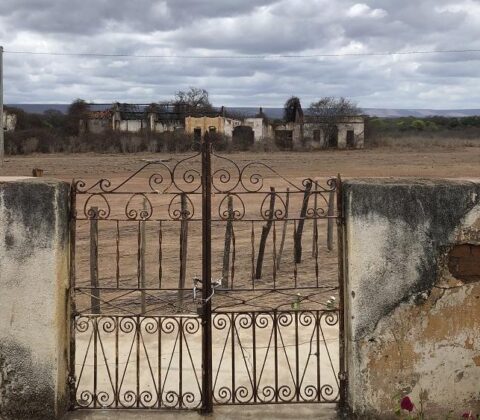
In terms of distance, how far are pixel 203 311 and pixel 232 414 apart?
0.73 meters

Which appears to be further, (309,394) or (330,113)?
(330,113)

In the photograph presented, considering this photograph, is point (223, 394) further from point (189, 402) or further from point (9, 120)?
point (9, 120)

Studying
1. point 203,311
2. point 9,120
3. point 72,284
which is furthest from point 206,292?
point 9,120

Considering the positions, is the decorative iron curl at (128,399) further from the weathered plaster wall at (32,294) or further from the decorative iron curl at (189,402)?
the weathered plaster wall at (32,294)

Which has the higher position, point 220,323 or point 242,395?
point 220,323

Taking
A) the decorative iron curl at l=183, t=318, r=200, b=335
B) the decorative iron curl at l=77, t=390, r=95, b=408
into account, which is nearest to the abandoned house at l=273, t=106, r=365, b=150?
the decorative iron curl at l=183, t=318, r=200, b=335

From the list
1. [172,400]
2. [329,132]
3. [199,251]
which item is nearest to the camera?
[172,400]

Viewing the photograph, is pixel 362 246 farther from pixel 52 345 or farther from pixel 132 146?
pixel 132 146

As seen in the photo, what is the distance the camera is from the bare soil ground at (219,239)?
9164 mm

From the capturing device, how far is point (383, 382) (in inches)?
186

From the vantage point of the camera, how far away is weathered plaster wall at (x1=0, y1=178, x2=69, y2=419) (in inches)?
183

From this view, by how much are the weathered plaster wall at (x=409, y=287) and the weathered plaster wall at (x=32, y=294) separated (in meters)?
1.93

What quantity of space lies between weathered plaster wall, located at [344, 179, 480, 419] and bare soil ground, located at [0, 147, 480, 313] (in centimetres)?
58

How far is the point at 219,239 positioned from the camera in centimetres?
1442
